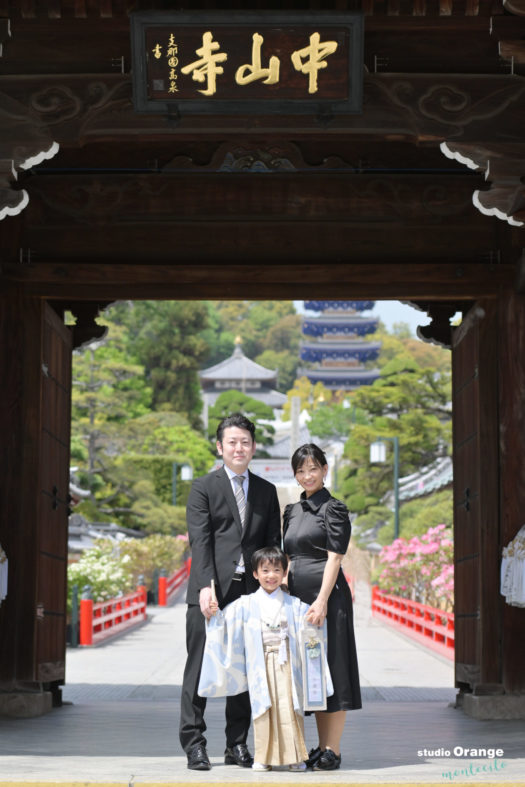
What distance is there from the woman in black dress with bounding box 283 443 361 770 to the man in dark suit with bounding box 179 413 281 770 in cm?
22

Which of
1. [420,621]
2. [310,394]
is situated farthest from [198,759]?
[310,394]

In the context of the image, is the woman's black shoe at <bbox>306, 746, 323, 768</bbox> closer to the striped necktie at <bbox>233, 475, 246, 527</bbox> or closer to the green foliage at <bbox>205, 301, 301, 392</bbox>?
the striped necktie at <bbox>233, 475, 246, 527</bbox>

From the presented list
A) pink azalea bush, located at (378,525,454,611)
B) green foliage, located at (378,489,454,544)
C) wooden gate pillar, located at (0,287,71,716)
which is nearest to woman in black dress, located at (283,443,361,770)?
wooden gate pillar, located at (0,287,71,716)

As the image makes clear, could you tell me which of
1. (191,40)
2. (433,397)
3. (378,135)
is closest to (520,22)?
(378,135)

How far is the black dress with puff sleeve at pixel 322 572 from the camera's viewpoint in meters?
6.37

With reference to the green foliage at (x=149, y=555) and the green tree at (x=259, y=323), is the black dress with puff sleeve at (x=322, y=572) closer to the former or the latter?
the green foliage at (x=149, y=555)

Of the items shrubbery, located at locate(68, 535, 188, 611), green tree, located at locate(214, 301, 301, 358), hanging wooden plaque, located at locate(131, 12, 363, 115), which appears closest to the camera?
hanging wooden plaque, located at locate(131, 12, 363, 115)

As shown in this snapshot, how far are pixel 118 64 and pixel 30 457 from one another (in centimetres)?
357

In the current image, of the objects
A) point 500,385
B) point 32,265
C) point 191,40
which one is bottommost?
point 500,385

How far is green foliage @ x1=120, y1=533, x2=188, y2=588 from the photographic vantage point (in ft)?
107

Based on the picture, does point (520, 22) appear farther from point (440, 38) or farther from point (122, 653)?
point (122, 653)

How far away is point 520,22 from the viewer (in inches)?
280

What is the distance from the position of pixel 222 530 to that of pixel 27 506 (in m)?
3.45

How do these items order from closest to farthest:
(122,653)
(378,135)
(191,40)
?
(191,40), (378,135), (122,653)
